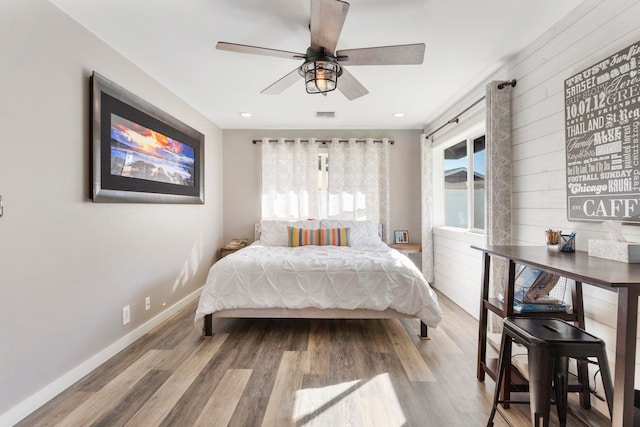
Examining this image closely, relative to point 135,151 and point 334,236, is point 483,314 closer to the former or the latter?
point 334,236

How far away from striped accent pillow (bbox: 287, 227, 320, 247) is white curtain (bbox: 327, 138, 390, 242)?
80 cm

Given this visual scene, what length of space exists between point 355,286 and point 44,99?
2492 millimetres

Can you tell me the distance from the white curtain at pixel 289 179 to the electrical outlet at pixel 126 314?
2368 mm

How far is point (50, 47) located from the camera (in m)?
1.88

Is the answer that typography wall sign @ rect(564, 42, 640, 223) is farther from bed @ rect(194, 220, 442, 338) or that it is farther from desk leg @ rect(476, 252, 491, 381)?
bed @ rect(194, 220, 442, 338)

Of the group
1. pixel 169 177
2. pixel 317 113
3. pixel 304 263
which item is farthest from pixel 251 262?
pixel 317 113

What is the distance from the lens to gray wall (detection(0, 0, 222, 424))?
165cm

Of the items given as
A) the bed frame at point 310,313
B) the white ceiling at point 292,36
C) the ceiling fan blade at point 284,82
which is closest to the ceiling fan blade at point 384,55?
the white ceiling at point 292,36

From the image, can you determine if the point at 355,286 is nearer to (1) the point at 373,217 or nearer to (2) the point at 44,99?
(1) the point at 373,217

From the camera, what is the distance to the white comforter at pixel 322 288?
8.62 feet

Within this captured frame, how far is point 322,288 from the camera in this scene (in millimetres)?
2662

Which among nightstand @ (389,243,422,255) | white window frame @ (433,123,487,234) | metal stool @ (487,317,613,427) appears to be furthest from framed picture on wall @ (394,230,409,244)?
metal stool @ (487,317,613,427)

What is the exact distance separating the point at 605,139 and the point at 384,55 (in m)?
1.34

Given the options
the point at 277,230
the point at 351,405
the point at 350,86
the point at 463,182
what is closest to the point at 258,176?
the point at 277,230
